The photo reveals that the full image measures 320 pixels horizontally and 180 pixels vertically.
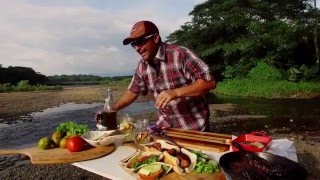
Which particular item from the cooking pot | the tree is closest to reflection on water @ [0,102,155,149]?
the cooking pot

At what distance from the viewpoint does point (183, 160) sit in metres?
3.08

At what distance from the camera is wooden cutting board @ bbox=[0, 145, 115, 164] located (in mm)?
3557

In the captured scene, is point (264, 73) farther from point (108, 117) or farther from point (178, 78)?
point (108, 117)

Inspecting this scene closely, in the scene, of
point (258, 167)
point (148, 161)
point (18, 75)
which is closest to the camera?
point (258, 167)

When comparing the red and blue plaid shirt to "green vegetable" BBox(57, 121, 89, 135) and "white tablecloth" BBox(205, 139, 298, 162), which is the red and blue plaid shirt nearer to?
"white tablecloth" BBox(205, 139, 298, 162)

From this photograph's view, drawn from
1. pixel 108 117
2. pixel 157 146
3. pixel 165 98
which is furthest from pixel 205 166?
pixel 108 117

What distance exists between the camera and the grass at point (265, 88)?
2805 centimetres

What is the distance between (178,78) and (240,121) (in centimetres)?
1436

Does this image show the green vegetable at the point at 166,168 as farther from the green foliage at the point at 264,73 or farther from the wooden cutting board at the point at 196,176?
the green foliage at the point at 264,73

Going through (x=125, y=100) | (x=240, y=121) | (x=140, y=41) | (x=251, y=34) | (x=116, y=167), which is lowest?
(x=240, y=121)

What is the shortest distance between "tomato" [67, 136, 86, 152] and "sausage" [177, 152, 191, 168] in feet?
4.13

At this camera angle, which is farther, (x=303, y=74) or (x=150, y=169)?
(x=303, y=74)

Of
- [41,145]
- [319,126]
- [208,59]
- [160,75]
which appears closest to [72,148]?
[41,145]

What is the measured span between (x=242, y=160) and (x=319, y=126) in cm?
1465
